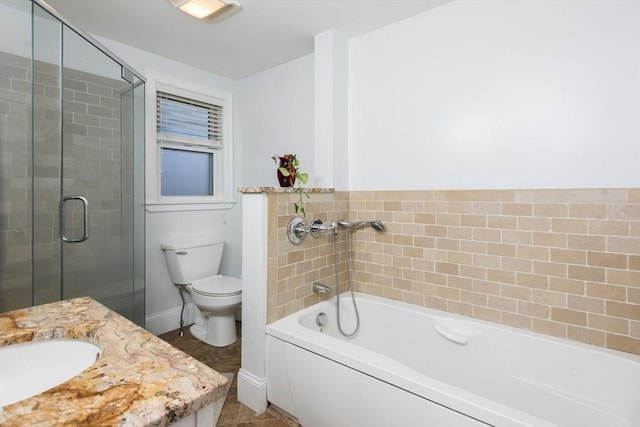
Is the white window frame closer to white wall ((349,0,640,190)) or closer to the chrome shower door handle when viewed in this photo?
the chrome shower door handle

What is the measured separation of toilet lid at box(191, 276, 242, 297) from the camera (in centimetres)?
248

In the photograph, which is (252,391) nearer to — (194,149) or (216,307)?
(216,307)

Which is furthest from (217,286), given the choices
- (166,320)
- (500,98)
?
(500,98)

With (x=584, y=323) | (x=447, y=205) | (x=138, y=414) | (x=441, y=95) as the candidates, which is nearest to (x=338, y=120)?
(x=441, y=95)

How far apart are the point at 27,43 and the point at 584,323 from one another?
3.01 meters

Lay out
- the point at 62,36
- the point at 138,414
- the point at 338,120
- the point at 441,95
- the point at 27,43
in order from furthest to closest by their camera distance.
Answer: the point at 338,120
the point at 441,95
the point at 62,36
the point at 27,43
the point at 138,414

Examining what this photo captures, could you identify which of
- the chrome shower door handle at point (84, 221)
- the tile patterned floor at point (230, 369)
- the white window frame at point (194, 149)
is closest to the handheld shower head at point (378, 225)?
the tile patterned floor at point (230, 369)

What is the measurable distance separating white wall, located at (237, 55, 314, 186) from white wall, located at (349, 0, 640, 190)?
478 millimetres

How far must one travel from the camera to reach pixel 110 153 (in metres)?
2.08

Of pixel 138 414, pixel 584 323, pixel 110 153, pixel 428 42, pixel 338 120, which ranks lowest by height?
pixel 584 323

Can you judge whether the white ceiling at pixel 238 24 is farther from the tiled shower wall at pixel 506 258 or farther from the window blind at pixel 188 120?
the tiled shower wall at pixel 506 258

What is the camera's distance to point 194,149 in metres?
3.11

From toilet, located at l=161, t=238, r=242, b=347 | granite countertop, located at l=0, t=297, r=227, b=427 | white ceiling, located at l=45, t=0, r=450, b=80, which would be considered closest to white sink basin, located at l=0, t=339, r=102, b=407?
granite countertop, located at l=0, t=297, r=227, b=427

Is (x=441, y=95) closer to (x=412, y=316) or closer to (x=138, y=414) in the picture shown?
(x=412, y=316)
